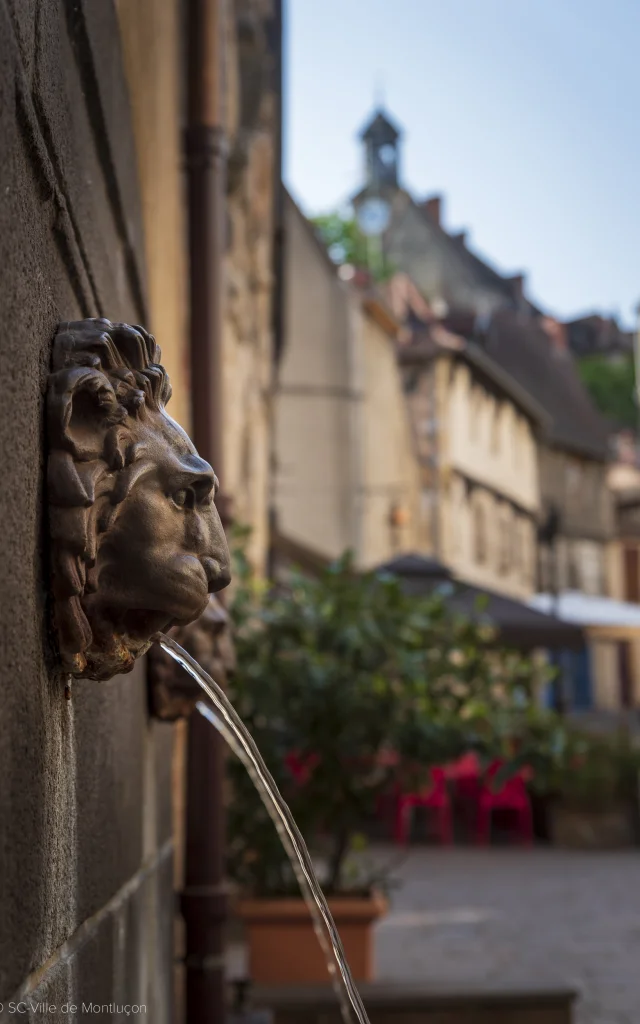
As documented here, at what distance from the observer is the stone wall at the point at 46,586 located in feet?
3.91

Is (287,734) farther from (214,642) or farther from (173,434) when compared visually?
(173,434)

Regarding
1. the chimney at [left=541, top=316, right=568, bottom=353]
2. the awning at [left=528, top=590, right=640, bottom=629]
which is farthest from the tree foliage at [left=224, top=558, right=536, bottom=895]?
the chimney at [left=541, top=316, right=568, bottom=353]

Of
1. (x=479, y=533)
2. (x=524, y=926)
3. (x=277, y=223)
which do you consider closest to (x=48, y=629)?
(x=524, y=926)

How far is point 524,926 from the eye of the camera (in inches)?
301

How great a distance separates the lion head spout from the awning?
13436 millimetres

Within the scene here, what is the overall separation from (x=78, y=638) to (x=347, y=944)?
13.3 ft

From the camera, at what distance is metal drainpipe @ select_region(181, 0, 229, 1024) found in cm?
415

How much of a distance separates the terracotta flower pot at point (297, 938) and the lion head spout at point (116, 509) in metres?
3.95

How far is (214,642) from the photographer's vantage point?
2928 millimetres

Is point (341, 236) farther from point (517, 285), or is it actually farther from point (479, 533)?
point (517, 285)

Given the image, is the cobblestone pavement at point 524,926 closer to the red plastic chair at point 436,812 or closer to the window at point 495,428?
the red plastic chair at point 436,812

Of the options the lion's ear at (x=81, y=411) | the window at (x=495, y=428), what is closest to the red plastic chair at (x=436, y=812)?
the lion's ear at (x=81, y=411)

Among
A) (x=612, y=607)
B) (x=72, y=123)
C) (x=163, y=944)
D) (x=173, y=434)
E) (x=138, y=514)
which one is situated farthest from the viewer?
(x=612, y=607)

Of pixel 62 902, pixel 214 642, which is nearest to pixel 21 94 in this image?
pixel 62 902
